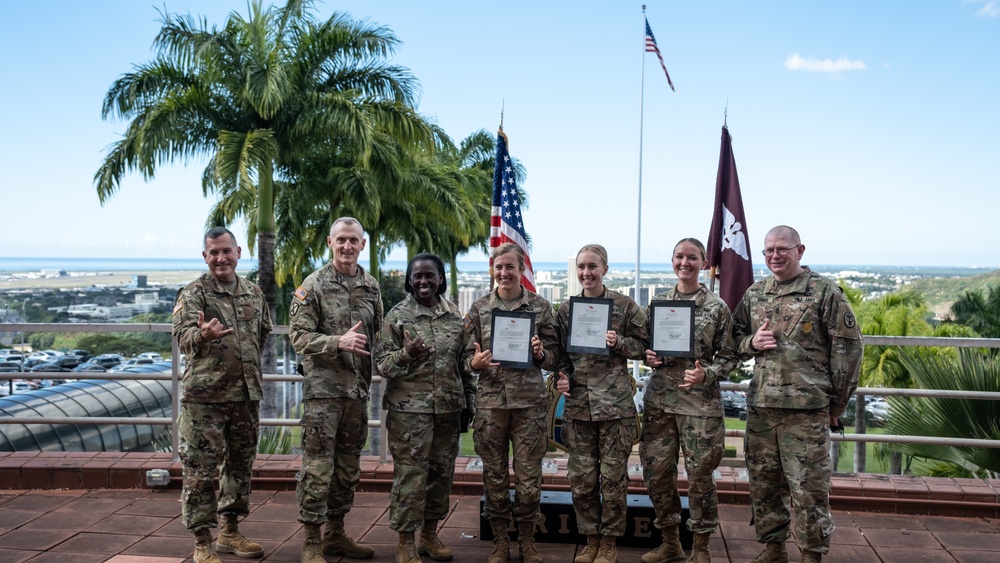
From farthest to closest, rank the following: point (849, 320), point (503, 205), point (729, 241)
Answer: point (503, 205)
point (729, 241)
point (849, 320)

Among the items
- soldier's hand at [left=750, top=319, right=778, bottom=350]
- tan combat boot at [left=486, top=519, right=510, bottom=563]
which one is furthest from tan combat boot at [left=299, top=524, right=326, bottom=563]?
soldier's hand at [left=750, top=319, right=778, bottom=350]

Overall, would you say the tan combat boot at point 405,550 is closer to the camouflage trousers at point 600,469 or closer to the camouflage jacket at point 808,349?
the camouflage trousers at point 600,469

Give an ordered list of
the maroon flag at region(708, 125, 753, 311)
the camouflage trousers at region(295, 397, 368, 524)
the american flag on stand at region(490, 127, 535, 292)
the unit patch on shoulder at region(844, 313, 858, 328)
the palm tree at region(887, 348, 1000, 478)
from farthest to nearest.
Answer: the american flag on stand at region(490, 127, 535, 292) → the maroon flag at region(708, 125, 753, 311) → the palm tree at region(887, 348, 1000, 478) → the camouflage trousers at region(295, 397, 368, 524) → the unit patch on shoulder at region(844, 313, 858, 328)

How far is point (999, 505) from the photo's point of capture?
5188mm

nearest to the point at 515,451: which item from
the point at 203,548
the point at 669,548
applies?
the point at 669,548

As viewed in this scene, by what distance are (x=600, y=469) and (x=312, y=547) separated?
5.57 ft

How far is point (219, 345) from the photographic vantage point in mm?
4332

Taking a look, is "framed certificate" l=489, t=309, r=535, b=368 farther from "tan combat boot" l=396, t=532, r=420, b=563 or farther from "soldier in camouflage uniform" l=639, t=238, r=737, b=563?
"tan combat boot" l=396, t=532, r=420, b=563

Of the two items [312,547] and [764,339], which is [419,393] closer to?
[312,547]

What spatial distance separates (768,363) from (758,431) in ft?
1.30

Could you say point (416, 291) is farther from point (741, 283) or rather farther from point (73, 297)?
point (73, 297)

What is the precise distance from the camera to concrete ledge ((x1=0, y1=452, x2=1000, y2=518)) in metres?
5.27

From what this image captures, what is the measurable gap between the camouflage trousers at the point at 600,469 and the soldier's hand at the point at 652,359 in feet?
1.10

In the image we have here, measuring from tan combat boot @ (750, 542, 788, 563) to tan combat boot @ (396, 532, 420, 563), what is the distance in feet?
6.39
